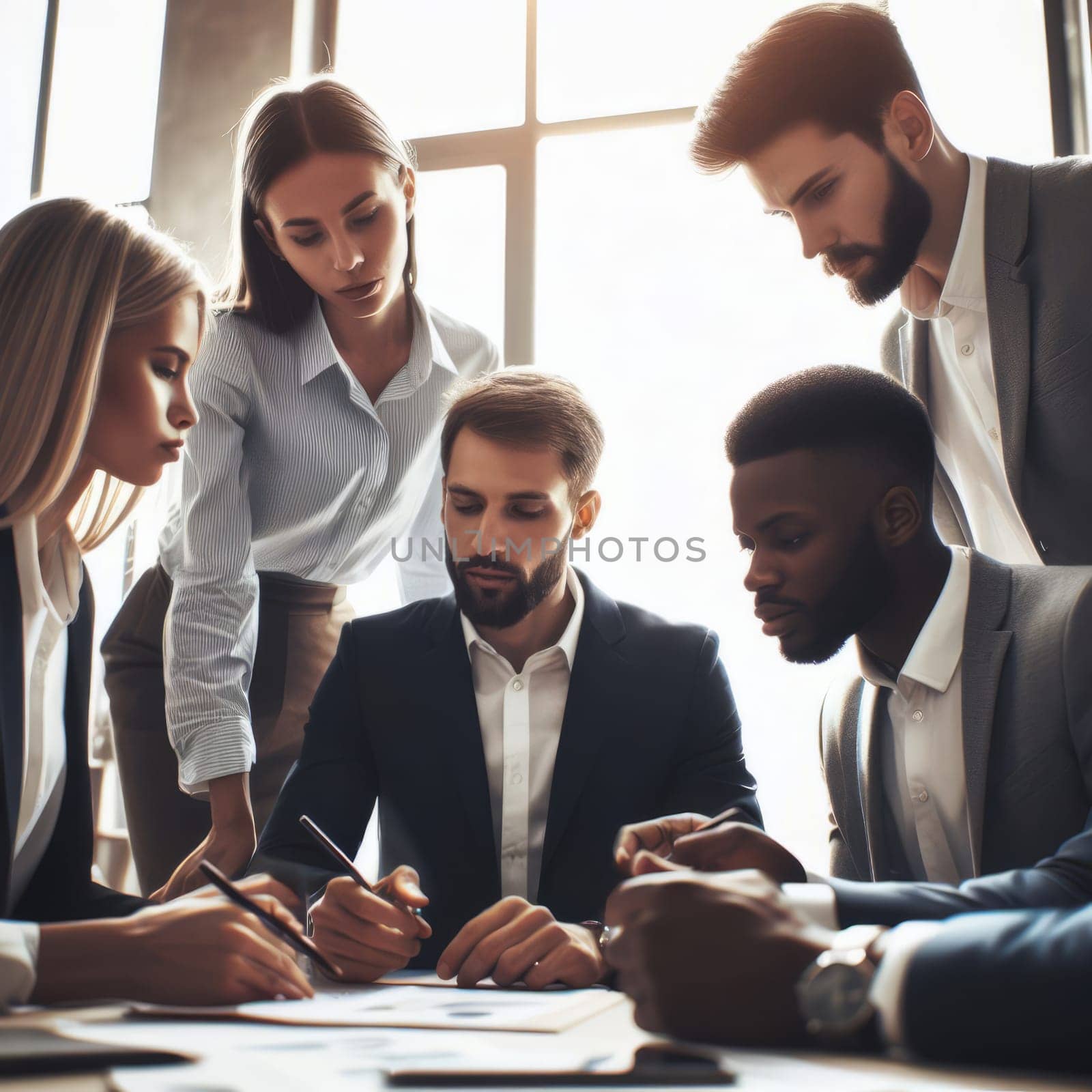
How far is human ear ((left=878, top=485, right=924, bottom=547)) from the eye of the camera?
151cm

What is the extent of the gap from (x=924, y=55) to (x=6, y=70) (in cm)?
347

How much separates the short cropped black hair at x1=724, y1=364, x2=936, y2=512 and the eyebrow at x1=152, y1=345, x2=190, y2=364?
841 mm

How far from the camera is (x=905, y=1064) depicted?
0.73 meters

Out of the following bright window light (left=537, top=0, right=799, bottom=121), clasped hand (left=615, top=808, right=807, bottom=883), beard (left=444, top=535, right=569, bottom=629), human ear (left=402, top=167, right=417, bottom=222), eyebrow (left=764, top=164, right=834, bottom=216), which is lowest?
clasped hand (left=615, top=808, right=807, bottom=883)

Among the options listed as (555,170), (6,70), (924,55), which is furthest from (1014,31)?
(6,70)

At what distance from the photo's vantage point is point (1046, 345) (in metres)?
1.67

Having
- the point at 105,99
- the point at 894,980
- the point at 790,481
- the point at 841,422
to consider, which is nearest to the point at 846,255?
the point at 841,422

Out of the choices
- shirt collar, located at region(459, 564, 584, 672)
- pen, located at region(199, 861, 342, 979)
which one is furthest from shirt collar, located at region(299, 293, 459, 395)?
pen, located at region(199, 861, 342, 979)

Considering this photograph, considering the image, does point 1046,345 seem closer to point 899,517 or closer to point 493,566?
point 899,517

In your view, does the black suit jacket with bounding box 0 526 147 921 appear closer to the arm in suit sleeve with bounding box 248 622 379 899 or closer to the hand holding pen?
the arm in suit sleeve with bounding box 248 622 379 899

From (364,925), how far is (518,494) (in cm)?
78

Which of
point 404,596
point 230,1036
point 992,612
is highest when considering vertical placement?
point 404,596

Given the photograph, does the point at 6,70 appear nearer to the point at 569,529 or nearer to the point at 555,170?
the point at 555,170

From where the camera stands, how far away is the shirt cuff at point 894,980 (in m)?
0.75
